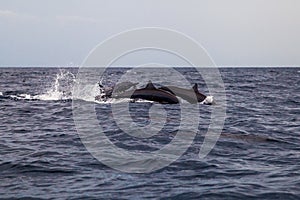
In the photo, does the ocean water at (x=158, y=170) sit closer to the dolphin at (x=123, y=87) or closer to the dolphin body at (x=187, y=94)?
the dolphin body at (x=187, y=94)

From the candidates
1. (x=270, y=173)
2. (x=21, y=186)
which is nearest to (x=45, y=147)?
(x=21, y=186)

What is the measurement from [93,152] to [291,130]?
24.8ft

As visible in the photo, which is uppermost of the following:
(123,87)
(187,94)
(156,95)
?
→ (123,87)

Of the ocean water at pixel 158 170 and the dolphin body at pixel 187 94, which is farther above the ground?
the dolphin body at pixel 187 94

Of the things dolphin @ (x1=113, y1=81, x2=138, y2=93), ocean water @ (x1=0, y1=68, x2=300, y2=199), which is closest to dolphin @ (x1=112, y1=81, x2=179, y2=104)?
dolphin @ (x1=113, y1=81, x2=138, y2=93)

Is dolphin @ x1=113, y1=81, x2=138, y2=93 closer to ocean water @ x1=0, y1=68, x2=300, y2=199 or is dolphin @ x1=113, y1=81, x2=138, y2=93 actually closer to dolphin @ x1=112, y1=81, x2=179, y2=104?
dolphin @ x1=112, y1=81, x2=179, y2=104

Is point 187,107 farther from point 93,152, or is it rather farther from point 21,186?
point 21,186

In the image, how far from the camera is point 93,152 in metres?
11.5

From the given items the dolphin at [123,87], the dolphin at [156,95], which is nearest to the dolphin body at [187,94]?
the dolphin at [156,95]

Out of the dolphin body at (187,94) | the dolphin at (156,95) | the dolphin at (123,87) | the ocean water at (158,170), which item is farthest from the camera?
the dolphin at (123,87)

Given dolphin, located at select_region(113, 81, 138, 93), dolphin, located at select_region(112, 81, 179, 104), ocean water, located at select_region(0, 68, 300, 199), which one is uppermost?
dolphin, located at select_region(113, 81, 138, 93)

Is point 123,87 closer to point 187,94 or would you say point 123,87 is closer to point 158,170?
point 187,94

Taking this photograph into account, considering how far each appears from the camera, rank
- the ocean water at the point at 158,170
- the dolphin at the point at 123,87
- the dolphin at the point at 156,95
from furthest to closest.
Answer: the dolphin at the point at 123,87 → the dolphin at the point at 156,95 → the ocean water at the point at 158,170

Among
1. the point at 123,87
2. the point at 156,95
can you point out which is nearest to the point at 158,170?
the point at 156,95
